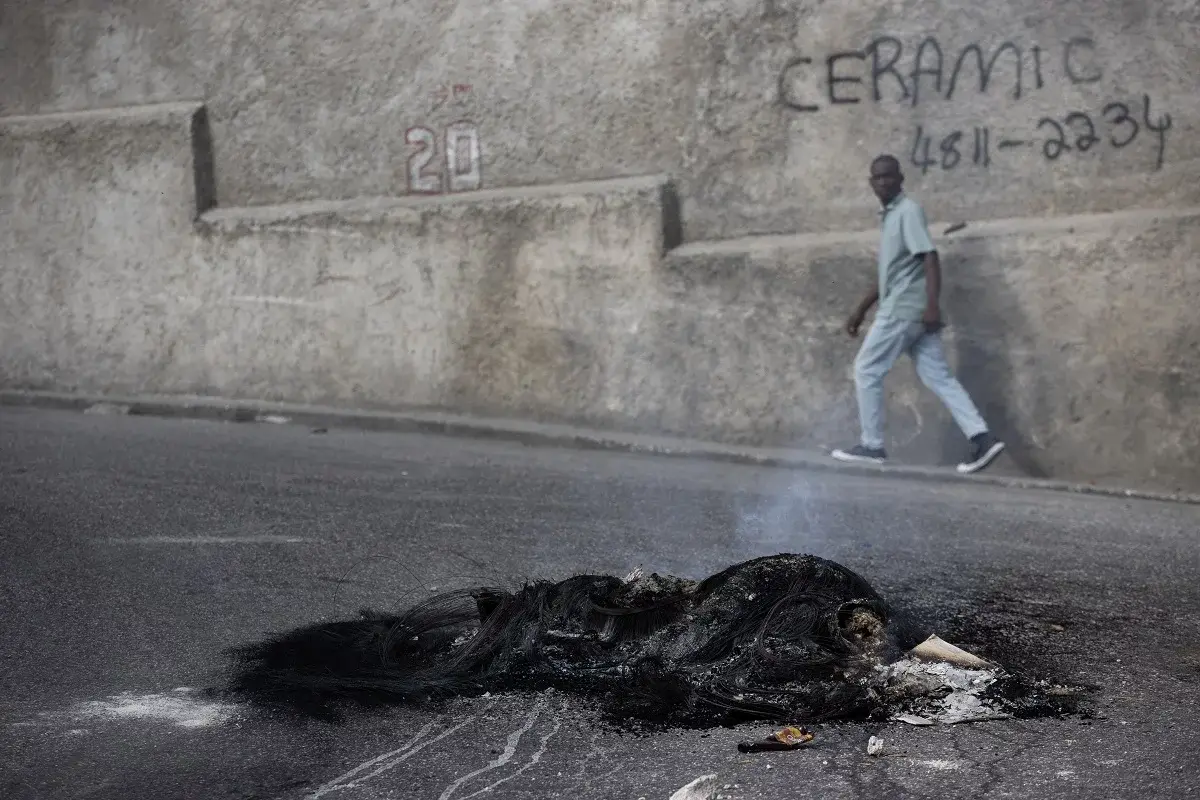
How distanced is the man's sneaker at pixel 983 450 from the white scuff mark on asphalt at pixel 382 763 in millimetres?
5292

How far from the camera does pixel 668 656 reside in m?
4.71

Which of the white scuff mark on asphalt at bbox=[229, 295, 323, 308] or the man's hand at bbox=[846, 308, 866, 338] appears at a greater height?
the white scuff mark on asphalt at bbox=[229, 295, 323, 308]

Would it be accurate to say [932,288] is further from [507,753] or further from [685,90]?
[507,753]

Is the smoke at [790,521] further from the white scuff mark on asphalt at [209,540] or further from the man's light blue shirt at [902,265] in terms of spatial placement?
the white scuff mark on asphalt at [209,540]

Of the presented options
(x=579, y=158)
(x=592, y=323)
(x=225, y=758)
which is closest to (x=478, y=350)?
(x=592, y=323)

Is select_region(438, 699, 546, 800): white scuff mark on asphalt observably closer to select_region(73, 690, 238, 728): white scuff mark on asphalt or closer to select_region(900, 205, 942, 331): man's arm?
select_region(73, 690, 238, 728): white scuff mark on asphalt

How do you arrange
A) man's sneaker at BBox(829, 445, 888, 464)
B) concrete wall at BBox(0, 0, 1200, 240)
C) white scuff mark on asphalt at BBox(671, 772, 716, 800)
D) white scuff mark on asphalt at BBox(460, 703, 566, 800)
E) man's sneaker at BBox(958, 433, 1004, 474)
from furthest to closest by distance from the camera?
man's sneaker at BBox(829, 445, 888, 464), concrete wall at BBox(0, 0, 1200, 240), man's sneaker at BBox(958, 433, 1004, 474), white scuff mark on asphalt at BBox(460, 703, 566, 800), white scuff mark on asphalt at BBox(671, 772, 716, 800)

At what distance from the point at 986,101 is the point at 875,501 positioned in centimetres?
294

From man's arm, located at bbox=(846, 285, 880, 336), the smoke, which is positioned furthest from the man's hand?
the smoke

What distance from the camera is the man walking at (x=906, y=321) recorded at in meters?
Result: 8.77

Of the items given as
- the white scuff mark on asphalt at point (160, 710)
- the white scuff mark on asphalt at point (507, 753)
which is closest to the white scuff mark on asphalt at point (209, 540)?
the white scuff mark on asphalt at point (160, 710)

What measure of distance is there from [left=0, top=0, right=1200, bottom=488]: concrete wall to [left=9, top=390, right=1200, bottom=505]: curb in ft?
0.53

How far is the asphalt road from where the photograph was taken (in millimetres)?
3855

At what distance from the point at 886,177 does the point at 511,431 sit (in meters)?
3.06
